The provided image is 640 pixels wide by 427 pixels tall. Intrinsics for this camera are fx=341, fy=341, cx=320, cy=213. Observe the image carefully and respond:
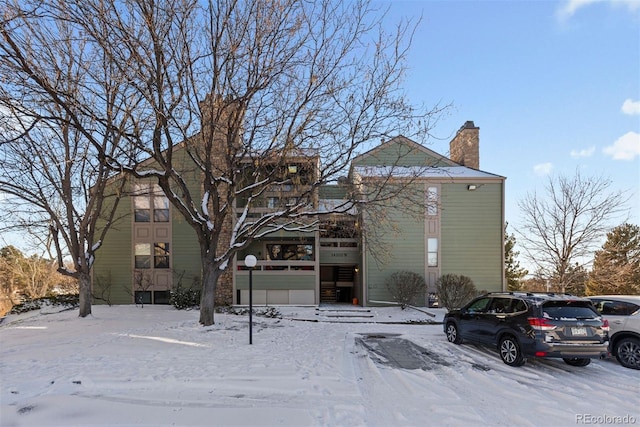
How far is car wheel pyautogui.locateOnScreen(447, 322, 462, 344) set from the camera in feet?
30.6

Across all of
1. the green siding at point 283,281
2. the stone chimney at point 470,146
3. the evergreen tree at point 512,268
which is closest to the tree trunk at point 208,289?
the green siding at point 283,281

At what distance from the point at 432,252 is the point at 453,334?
32.0ft

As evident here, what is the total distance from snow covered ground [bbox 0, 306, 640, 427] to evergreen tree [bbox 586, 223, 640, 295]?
508 inches

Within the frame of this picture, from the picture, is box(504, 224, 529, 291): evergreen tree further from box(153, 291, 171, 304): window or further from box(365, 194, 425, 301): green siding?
box(153, 291, 171, 304): window

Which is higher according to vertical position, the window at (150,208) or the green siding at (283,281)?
the window at (150,208)

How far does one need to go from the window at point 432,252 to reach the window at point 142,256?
51.1ft

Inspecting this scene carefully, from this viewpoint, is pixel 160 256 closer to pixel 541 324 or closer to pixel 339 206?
pixel 339 206

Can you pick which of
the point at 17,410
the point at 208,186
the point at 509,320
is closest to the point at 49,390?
the point at 17,410

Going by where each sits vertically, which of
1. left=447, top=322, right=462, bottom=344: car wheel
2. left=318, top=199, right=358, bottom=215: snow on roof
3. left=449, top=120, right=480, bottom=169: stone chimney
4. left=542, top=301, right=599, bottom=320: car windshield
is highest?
left=449, top=120, right=480, bottom=169: stone chimney

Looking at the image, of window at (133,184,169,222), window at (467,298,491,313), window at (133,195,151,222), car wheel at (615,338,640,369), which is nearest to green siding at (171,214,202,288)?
window at (133,184,169,222)

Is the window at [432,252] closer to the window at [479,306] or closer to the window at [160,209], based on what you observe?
the window at [479,306]

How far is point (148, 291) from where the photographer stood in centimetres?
1895

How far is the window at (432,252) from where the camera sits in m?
18.8

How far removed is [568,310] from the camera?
6.84 meters
